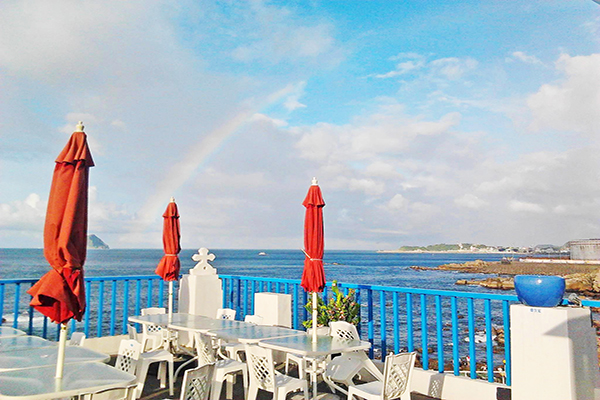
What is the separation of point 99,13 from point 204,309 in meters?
15.7

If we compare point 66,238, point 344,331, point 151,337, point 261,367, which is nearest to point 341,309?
point 344,331

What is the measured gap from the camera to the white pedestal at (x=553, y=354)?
3441 mm

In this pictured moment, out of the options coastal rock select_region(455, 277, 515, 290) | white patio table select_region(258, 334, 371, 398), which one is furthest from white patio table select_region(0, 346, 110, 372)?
coastal rock select_region(455, 277, 515, 290)

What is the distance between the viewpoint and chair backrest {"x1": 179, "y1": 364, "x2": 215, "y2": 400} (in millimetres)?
2893

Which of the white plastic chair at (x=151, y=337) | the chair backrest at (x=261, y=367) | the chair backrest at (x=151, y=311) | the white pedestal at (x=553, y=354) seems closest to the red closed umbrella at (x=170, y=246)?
the chair backrest at (x=151, y=311)

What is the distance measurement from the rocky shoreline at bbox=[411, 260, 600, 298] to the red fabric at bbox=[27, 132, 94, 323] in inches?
1745

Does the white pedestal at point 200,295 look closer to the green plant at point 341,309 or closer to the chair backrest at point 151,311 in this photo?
the chair backrest at point 151,311

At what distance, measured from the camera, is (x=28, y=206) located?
52844 millimetres

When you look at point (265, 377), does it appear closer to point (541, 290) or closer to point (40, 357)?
point (40, 357)

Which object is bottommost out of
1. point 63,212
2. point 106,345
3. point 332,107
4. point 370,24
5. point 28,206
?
point 106,345

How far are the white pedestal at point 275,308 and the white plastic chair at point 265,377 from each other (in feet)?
7.39

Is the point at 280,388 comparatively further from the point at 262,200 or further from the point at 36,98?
the point at 262,200

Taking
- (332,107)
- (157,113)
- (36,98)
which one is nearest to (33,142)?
(36,98)

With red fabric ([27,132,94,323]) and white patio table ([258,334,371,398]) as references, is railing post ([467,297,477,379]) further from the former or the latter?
red fabric ([27,132,94,323])
